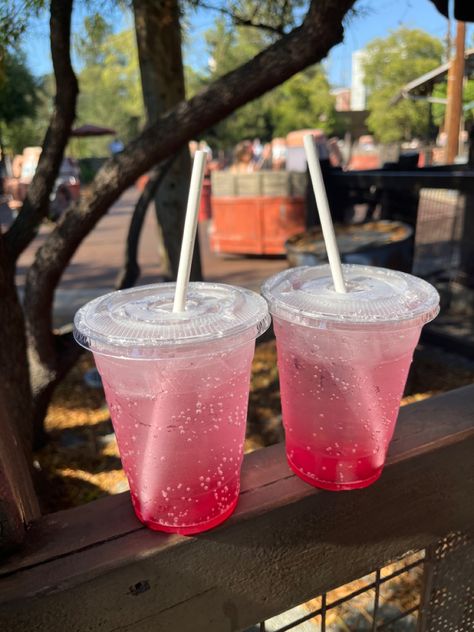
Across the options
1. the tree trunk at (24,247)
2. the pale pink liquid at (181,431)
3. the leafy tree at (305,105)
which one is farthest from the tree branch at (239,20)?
the leafy tree at (305,105)

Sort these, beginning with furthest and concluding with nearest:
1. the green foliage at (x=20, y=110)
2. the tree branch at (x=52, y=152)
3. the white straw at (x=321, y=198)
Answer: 1. the green foliage at (x=20, y=110)
2. the tree branch at (x=52, y=152)
3. the white straw at (x=321, y=198)

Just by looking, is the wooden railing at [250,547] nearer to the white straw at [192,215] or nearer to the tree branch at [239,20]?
the white straw at [192,215]

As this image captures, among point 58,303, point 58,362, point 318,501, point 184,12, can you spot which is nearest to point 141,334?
point 318,501

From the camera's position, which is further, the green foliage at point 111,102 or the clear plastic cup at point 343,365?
the green foliage at point 111,102

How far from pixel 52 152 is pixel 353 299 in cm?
256

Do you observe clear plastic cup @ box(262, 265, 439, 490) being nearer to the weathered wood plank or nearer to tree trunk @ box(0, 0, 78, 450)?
the weathered wood plank

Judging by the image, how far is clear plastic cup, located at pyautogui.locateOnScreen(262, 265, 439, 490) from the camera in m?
0.83

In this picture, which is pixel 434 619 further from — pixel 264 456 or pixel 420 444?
pixel 264 456

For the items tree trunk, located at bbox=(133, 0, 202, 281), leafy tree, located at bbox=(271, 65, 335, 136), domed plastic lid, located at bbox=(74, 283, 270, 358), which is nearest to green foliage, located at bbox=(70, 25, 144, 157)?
leafy tree, located at bbox=(271, 65, 335, 136)

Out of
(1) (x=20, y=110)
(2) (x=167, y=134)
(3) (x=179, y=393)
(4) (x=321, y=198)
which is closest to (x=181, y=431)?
(3) (x=179, y=393)

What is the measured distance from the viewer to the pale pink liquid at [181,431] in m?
0.77

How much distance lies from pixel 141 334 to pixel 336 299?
346mm

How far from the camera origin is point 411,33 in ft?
48.1

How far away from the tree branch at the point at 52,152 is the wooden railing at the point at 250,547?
2.19m
